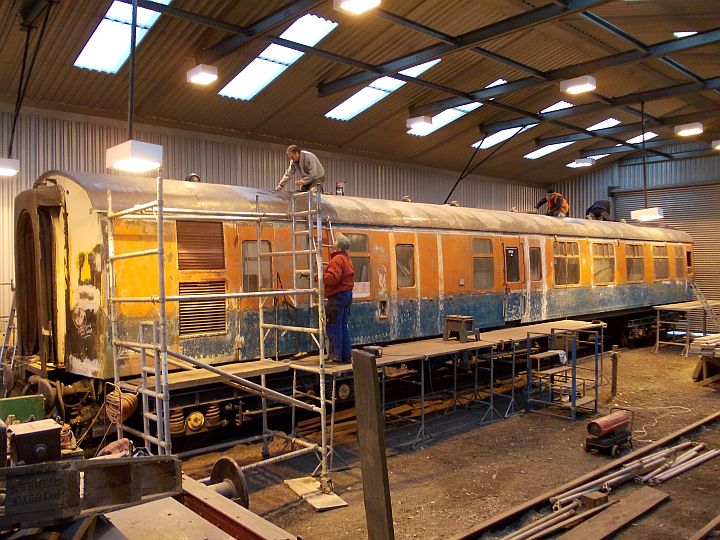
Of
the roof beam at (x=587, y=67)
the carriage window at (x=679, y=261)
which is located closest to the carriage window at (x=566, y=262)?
the roof beam at (x=587, y=67)

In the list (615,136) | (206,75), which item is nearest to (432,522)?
(206,75)

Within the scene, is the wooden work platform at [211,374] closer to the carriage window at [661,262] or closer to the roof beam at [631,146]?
the carriage window at [661,262]

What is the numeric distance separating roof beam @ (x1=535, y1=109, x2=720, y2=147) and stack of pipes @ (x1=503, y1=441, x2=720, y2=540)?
11717 millimetres

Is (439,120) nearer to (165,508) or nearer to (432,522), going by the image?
(432,522)

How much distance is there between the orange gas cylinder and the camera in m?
7.37

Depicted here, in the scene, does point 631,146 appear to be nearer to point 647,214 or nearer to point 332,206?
point 647,214

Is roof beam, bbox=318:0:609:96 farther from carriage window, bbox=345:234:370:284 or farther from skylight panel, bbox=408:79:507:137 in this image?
carriage window, bbox=345:234:370:284

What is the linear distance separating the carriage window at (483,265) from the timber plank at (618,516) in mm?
5141

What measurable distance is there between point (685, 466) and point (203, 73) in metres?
8.97

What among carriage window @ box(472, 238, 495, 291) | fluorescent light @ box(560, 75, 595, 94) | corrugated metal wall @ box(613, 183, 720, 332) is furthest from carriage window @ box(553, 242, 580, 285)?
corrugated metal wall @ box(613, 183, 720, 332)

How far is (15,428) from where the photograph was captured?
3.01 metres

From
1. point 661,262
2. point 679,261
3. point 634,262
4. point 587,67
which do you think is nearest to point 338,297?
point 587,67

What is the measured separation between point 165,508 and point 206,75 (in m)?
8.15

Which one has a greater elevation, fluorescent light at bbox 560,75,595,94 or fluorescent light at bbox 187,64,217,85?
fluorescent light at bbox 560,75,595,94
